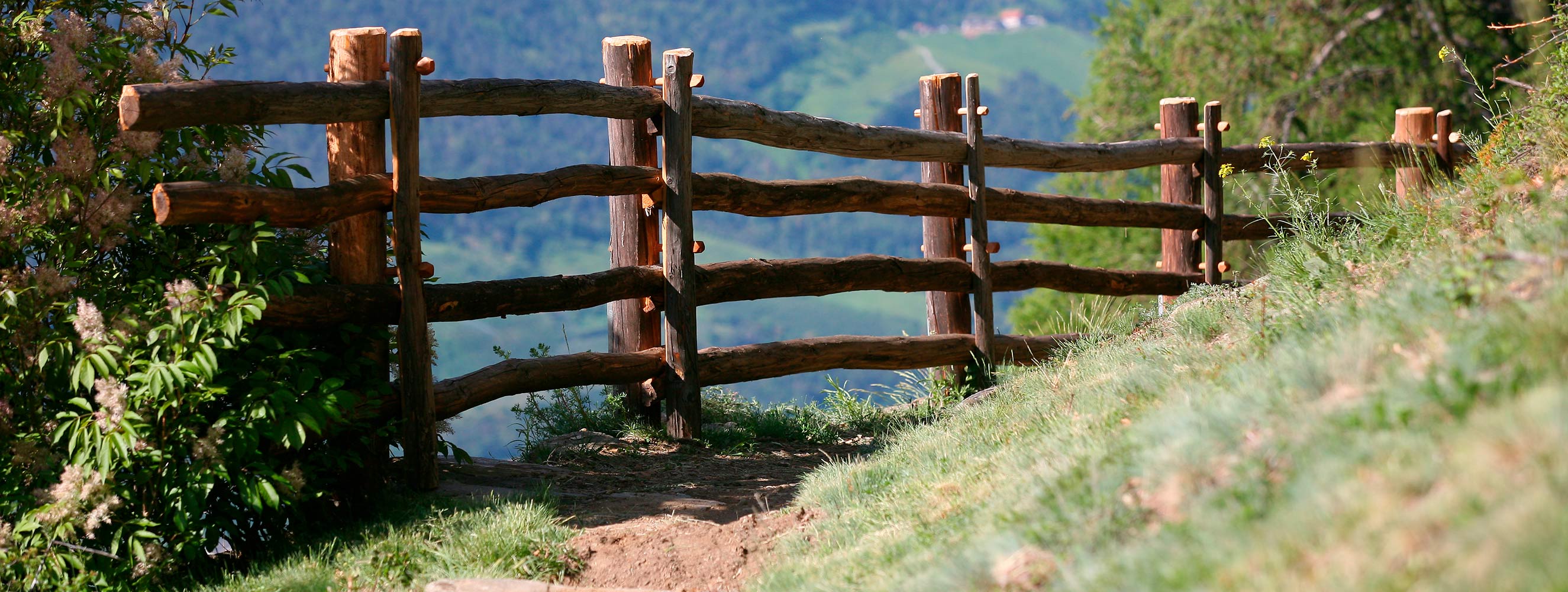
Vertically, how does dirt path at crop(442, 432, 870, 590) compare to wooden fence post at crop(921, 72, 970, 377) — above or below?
below

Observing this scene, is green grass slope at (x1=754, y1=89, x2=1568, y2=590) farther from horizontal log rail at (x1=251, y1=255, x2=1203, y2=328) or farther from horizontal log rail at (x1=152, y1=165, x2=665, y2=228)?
horizontal log rail at (x1=152, y1=165, x2=665, y2=228)

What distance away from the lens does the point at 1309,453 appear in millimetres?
2123

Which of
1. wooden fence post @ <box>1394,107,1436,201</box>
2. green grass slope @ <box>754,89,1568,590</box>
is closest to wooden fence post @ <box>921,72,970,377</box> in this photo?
green grass slope @ <box>754,89,1568,590</box>

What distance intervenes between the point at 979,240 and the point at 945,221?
316mm

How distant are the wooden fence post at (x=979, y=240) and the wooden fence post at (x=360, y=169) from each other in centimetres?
404

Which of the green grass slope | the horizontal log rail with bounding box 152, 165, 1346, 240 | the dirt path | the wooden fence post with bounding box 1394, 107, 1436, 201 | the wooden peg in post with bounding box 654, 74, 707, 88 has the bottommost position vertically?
the dirt path

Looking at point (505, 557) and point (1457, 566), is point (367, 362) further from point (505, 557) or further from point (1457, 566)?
point (1457, 566)

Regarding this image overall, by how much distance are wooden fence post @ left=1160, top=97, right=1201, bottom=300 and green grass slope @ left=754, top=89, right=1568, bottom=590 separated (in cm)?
465

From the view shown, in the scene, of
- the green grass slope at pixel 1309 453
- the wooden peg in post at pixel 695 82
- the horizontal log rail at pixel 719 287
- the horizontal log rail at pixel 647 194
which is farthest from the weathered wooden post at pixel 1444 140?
the wooden peg in post at pixel 695 82

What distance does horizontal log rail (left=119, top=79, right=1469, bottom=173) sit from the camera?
387cm

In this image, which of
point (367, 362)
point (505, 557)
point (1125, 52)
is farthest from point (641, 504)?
point (1125, 52)

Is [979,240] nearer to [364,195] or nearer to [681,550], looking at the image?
[681,550]

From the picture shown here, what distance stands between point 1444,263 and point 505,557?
306 centimetres

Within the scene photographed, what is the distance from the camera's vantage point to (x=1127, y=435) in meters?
2.81
